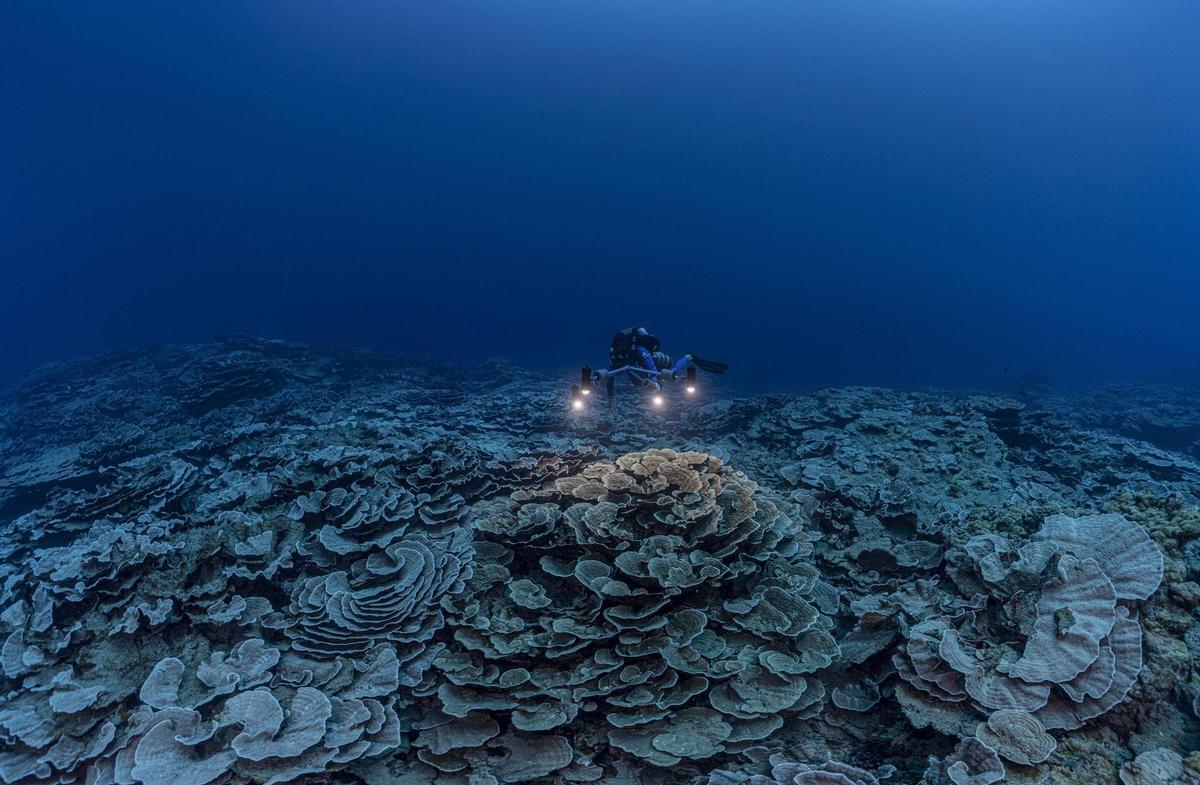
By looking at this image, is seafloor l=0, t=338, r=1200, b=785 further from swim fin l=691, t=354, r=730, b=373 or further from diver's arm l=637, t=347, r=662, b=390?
swim fin l=691, t=354, r=730, b=373

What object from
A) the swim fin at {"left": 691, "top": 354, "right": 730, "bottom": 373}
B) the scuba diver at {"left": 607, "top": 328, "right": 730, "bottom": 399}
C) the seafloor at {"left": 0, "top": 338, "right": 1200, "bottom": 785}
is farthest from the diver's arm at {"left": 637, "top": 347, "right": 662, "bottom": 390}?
the seafloor at {"left": 0, "top": 338, "right": 1200, "bottom": 785}

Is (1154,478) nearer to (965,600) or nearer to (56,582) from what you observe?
(965,600)

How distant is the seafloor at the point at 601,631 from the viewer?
145 inches

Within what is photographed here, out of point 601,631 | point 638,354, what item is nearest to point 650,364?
point 638,354

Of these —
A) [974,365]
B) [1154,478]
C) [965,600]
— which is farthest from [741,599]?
[974,365]

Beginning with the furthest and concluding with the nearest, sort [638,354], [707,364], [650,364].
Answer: [638,354]
[650,364]
[707,364]

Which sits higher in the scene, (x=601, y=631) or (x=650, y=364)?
(x=650, y=364)

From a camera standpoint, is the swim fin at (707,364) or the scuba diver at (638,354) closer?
the swim fin at (707,364)

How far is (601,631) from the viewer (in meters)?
4.66

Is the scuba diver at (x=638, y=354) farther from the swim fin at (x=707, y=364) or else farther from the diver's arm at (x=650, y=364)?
the swim fin at (x=707, y=364)

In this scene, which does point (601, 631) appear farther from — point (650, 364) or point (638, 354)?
point (638, 354)

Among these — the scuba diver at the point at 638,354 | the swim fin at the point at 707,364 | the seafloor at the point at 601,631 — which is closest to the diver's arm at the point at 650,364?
the scuba diver at the point at 638,354

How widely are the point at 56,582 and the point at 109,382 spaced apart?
22.1 metres

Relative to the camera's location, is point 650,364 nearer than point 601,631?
No
